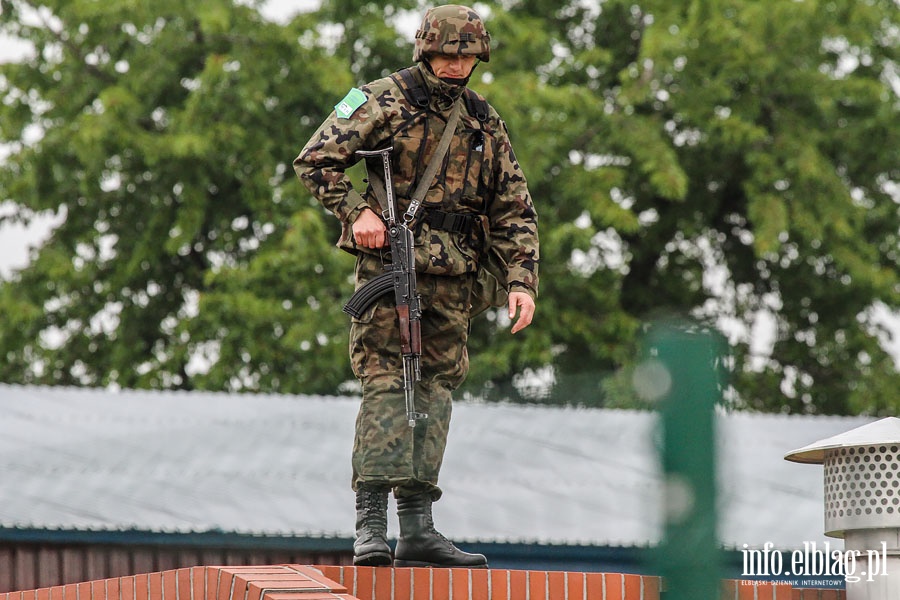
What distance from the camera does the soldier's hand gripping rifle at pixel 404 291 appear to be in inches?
190

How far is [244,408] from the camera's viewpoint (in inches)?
447

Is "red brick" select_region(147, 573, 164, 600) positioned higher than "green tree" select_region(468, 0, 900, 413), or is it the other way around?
"green tree" select_region(468, 0, 900, 413)

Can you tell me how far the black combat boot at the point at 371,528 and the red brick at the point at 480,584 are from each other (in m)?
0.33

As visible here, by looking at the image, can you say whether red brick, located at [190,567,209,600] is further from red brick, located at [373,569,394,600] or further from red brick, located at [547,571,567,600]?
red brick, located at [547,571,567,600]

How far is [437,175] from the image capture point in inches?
196

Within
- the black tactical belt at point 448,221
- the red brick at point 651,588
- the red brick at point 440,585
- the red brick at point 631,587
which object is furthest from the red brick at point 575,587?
the red brick at point 651,588

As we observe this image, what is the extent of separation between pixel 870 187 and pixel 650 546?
18985mm

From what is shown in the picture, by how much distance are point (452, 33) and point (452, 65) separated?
122mm

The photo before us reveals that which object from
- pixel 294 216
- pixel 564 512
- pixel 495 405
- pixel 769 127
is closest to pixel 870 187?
pixel 769 127

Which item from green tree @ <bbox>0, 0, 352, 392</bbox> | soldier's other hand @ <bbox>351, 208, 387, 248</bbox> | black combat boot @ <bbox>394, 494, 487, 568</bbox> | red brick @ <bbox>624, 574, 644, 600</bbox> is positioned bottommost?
red brick @ <bbox>624, 574, 644, 600</bbox>

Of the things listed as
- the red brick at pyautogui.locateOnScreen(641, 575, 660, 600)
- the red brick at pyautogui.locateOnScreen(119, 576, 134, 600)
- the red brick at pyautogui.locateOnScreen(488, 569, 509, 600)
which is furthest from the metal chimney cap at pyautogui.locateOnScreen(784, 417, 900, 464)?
the red brick at pyautogui.locateOnScreen(641, 575, 660, 600)

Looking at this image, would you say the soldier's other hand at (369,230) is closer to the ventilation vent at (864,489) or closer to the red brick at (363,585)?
the red brick at (363,585)

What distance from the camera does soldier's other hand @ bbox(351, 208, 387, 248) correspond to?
4.83m

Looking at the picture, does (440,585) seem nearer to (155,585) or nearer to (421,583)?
(421,583)
